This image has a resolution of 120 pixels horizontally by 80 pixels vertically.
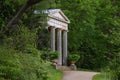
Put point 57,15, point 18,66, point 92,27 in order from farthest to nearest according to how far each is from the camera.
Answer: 1. point 92,27
2. point 57,15
3. point 18,66

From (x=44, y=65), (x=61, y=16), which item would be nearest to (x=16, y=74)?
(x=44, y=65)

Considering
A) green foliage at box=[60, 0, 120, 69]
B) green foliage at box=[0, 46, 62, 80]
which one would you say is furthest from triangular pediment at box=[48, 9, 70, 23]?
green foliage at box=[0, 46, 62, 80]

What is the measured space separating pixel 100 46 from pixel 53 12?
11954 millimetres

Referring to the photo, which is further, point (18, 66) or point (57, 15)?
point (57, 15)

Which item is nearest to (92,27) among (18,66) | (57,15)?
(57,15)

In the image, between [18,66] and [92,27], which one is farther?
[92,27]

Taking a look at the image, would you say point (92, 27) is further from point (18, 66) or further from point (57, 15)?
→ point (18, 66)

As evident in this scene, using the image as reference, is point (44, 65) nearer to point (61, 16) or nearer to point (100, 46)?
point (61, 16)

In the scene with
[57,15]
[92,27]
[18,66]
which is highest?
[57,15]

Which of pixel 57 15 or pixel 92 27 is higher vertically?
pixel 57 15

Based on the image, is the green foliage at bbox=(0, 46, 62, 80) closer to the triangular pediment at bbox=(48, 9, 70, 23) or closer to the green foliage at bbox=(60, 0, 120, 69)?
the triangular pediment at bbox=(48, 9, 70, 23)

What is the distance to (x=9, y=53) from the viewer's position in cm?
1313

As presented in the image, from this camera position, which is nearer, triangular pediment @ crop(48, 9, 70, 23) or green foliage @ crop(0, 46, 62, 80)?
green foliage @ crop(0, 46, 62, 80)

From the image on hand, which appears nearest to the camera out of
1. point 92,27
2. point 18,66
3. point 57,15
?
point 18,66
